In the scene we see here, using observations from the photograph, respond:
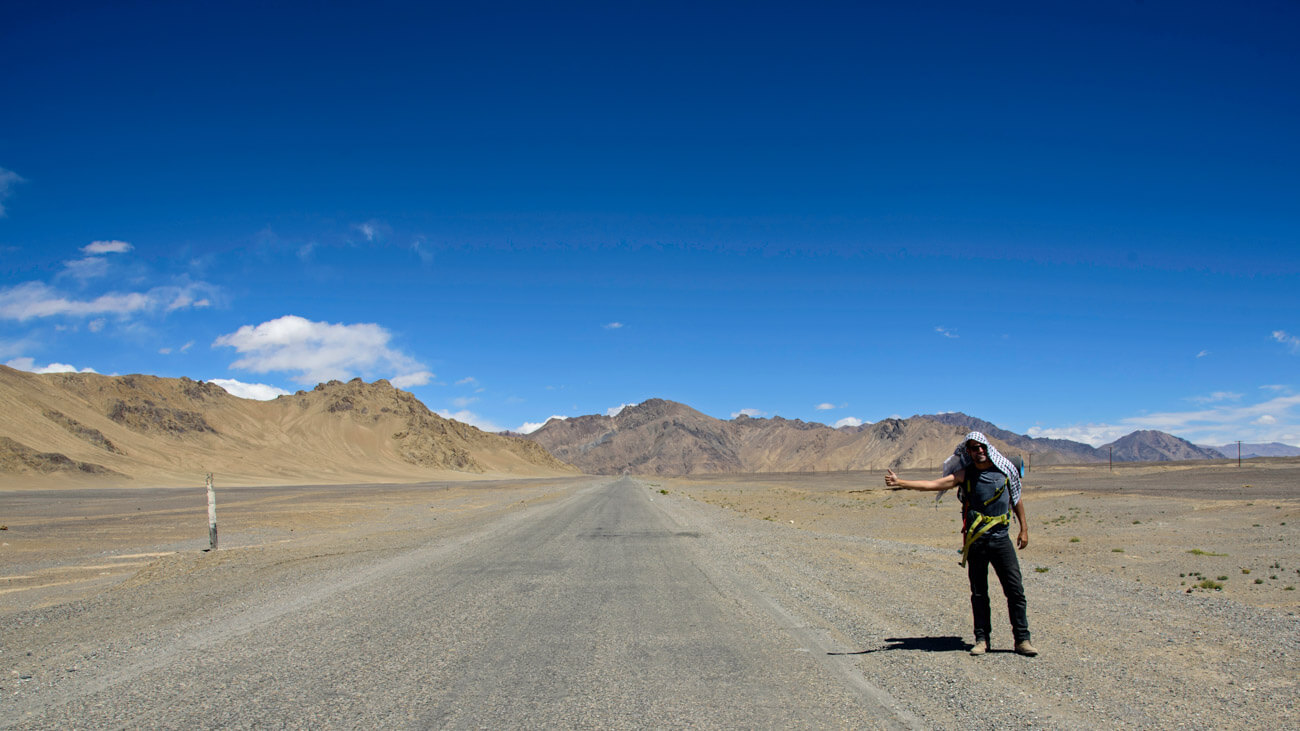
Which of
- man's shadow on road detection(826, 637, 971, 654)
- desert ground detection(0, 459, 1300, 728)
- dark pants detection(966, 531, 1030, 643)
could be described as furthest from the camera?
man's shadow on road detection(826, 637, 971, 654)

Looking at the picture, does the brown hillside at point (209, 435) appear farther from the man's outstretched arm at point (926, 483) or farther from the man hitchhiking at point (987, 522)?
the man hitchhiking at point (987, 522)

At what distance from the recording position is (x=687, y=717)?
5.24 m

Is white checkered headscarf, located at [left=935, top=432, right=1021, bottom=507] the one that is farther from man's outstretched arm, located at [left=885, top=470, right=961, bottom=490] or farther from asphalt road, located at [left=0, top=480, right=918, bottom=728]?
asphalt road, located at [left=0, top=480, right=918, bottom=728]

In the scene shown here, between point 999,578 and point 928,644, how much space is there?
1.03 m

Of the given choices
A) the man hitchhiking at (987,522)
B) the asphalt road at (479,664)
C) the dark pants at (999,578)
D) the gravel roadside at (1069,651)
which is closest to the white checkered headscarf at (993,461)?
the man hitchhiking at (987,522)

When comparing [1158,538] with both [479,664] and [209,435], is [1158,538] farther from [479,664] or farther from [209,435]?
[209,435]

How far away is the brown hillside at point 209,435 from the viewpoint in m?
90.9

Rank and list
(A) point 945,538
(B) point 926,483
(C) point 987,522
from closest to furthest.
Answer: (C) point 987,522
(B) point 926,483
(A) point 945,538

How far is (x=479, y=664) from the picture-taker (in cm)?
667

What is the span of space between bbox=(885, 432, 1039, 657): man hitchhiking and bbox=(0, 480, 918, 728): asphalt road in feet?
5.05

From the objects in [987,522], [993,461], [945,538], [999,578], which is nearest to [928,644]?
[999,578]

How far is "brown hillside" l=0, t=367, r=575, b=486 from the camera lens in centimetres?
9088

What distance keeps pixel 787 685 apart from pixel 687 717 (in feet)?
3.78

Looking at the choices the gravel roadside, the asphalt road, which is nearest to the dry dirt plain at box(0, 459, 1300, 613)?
the gravel roadside
